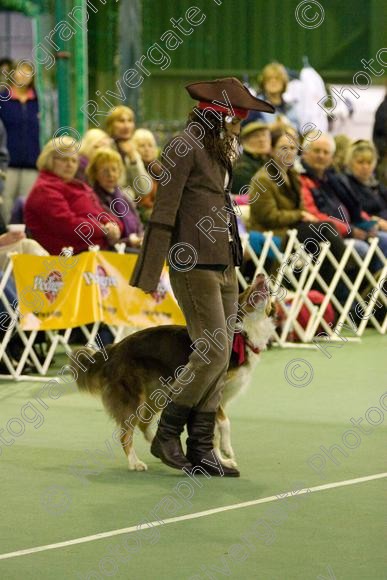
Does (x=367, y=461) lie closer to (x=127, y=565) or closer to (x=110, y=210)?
(x=127, y=565)

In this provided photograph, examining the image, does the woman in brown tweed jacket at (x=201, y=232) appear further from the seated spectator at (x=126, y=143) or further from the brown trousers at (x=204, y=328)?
the seated spectator at (x=126, y=143)

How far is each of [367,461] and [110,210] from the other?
3.96m

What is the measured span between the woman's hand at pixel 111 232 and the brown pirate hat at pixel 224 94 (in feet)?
12.1

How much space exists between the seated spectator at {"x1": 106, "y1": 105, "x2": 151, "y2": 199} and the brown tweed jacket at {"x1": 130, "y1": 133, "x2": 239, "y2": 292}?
482 cm

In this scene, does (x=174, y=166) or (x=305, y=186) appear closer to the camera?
(x=174, y=166)

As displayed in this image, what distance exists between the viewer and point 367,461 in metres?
5.67

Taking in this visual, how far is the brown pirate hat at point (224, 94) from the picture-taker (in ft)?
16.9

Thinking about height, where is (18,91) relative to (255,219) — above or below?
above

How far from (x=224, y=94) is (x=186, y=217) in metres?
0.51

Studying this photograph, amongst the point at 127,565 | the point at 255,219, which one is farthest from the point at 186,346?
the point at 255,219

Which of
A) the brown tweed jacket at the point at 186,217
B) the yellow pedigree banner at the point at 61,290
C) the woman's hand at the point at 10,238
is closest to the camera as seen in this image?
the brown tweed jacket at the point at 186,217

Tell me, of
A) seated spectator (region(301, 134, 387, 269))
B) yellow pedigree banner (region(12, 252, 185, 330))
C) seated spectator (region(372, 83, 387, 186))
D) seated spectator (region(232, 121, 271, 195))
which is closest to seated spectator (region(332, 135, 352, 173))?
seated spectator (region(372, 83, 387, 186))

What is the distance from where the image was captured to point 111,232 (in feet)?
29.0

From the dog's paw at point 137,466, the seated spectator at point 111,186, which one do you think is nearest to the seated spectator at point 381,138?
the seated spectator at point 111,186
